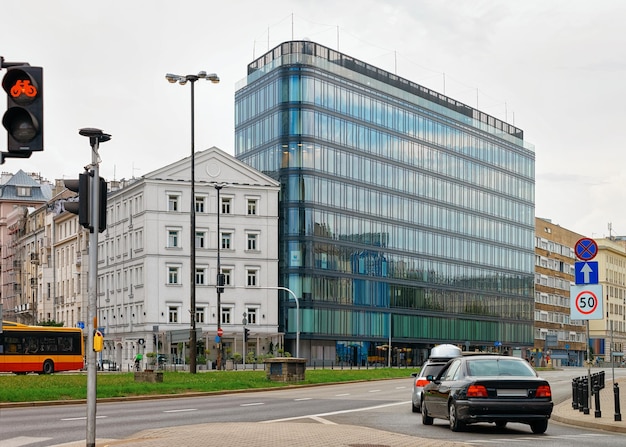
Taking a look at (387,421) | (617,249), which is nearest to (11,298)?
(617,249)

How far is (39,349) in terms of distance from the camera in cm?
6394

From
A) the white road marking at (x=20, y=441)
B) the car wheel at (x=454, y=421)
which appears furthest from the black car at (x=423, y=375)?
the white road marking at (x=20, y=441)

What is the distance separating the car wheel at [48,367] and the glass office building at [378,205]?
33.3m

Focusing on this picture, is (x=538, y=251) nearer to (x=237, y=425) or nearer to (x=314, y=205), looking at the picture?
(x=314, y=205)

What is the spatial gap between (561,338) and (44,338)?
97959 millimetres

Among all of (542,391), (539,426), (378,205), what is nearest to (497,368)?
(542,391)

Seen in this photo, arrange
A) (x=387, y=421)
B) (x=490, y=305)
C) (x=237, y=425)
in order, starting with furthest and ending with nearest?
(x=490, y=305), (x=387, y=421), (x=237, y=425)

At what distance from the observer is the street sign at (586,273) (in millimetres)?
23941

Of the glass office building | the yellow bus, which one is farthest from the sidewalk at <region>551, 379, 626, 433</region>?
the glass office building

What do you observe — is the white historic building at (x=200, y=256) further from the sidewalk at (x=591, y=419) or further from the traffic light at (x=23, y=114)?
the traffic light at (x=23, y=114)

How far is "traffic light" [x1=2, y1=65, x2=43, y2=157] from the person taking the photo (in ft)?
33.5

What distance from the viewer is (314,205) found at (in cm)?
9831

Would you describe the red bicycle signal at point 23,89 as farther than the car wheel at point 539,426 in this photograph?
No

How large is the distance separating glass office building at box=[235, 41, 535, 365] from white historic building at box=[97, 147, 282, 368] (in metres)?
2.84
